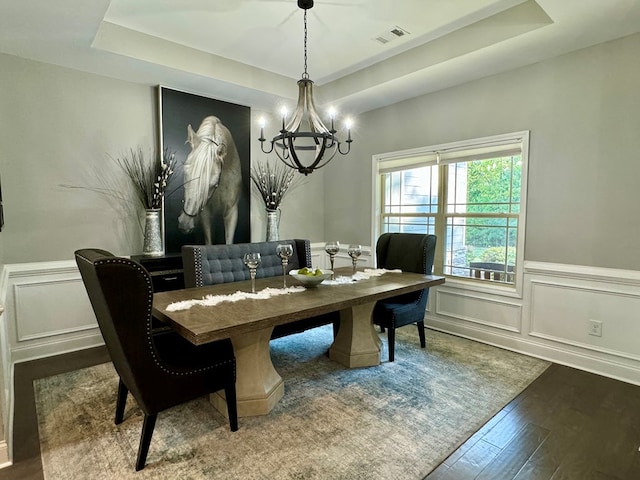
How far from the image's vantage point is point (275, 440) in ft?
6.81

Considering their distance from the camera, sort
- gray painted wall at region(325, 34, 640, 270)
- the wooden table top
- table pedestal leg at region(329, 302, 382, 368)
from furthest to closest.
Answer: table pedestal leg at region(329, 302, 382, 368)
gray painted wall at region(325, 34, 640, 270)
the wooden table top

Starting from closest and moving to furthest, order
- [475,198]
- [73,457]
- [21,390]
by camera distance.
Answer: [73,457] < [21,390] < [475,198]

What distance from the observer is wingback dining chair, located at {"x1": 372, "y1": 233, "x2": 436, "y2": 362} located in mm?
3168

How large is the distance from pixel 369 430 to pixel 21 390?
101 inches

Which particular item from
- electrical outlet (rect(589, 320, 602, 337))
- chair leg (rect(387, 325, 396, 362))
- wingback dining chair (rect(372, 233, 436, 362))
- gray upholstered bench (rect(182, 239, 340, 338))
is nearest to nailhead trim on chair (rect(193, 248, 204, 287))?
gray upholstered bench (rect(182, 239, 340, 338))

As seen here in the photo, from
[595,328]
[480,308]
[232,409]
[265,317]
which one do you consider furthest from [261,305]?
[595,328]

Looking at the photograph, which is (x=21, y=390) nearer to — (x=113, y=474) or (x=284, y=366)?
(x=113, y=474)

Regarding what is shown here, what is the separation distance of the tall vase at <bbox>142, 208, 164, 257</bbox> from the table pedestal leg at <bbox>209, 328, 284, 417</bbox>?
1758mm

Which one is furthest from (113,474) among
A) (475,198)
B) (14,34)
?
(475,198)

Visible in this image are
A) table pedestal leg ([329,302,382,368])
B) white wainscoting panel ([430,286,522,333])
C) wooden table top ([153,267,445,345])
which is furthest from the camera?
white wainscoting panel ([430,286,522,333])

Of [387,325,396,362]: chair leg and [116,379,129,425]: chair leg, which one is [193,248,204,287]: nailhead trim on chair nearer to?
[116,379,129,425]: chair leg

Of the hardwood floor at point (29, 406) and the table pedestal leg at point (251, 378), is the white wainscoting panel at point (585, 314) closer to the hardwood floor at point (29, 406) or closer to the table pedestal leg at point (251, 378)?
the table pedestal leg at point (251, 378)

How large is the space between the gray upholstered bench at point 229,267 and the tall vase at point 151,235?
716mm

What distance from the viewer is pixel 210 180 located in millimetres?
4129
